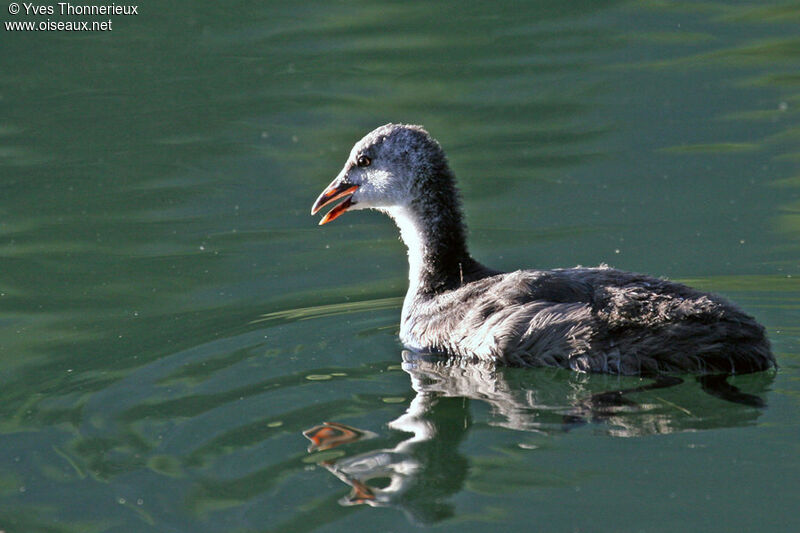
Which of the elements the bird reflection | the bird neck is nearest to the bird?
the bird neck

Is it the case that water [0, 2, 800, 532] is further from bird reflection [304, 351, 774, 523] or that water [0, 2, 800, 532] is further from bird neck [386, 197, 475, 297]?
bird neck [386, 197, 475, 297]

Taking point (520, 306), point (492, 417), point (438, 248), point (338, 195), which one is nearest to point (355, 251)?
point (338, 195)

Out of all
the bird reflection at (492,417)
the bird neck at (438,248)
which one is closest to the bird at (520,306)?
the bird neck at (438,248)

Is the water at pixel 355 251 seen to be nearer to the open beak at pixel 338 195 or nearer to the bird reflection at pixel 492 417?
the bird reflection at pixel 492 417

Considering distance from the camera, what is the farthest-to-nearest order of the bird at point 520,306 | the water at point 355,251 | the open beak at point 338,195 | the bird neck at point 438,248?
the open beak at point 338,195 < the bird neck at point 438,248 < the bird at point 520,306 < the water at point 355,251

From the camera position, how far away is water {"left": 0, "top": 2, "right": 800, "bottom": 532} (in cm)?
647

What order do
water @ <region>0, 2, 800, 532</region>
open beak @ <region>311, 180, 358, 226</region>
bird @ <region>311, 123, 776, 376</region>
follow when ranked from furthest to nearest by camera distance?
open beak @ <region>311, 180, 358, 226</region> < bird @ <region>311, 123, 776, 376</region> < water @ <region>0, 2, 800, 532</region>

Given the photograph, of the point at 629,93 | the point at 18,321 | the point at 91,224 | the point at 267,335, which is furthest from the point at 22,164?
the point at 629,93

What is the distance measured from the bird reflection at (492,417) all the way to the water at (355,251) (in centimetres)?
3

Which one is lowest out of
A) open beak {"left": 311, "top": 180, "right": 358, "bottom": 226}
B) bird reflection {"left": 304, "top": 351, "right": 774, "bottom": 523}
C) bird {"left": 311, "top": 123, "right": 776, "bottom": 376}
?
bird reflection {"left": 304, "top": 351, "right": 774, "bottom": 523}

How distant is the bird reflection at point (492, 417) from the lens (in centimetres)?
650

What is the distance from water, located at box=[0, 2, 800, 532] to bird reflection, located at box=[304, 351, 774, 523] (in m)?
0.03

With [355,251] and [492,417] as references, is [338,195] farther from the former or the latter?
[492,417]

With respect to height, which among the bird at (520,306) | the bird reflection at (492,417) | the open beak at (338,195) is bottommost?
the bird reflection at (492,417)
